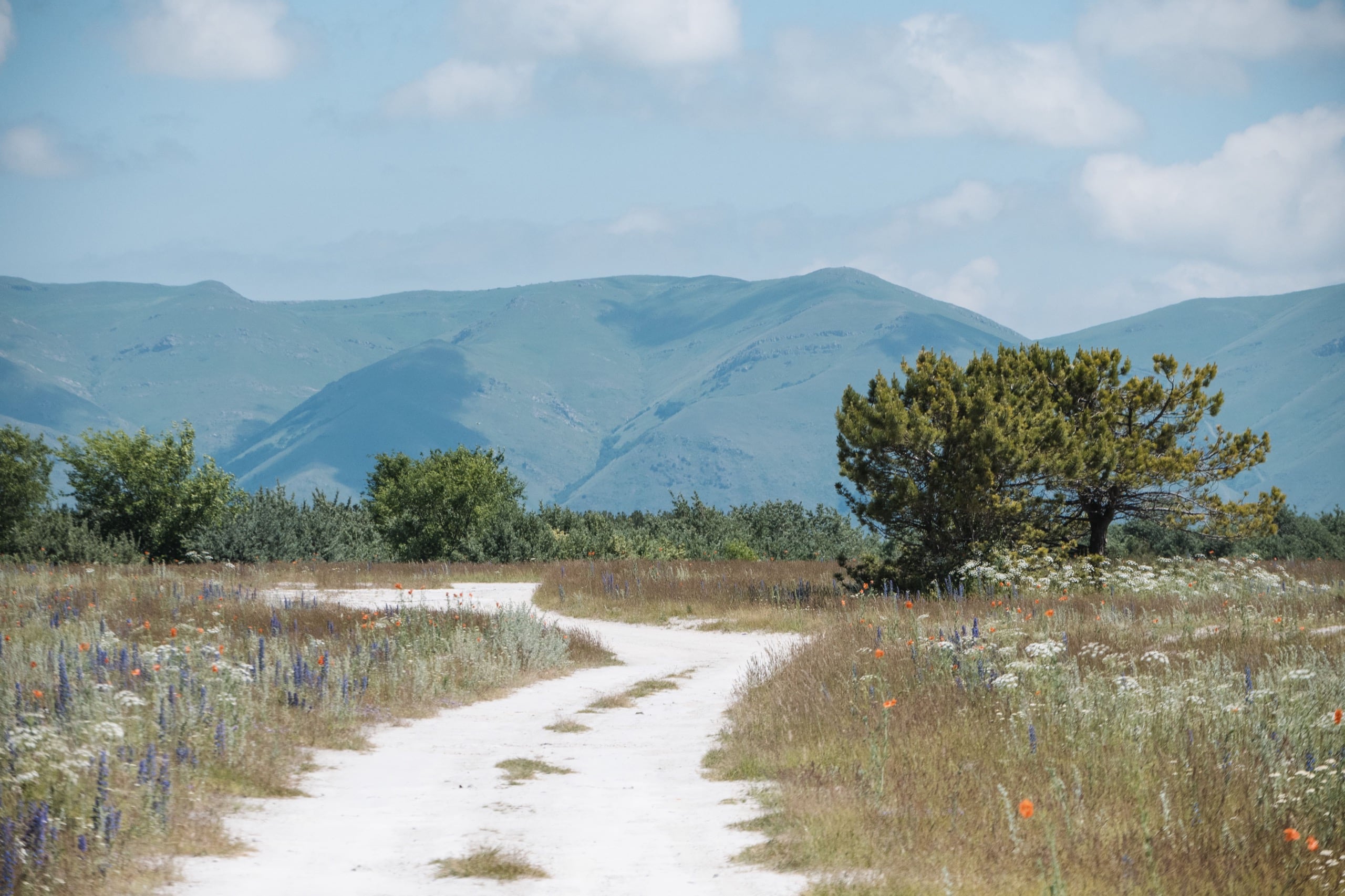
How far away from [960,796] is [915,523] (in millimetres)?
14164

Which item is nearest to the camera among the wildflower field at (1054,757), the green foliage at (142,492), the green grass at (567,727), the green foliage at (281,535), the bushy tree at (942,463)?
the wildflower field at (1054,757)

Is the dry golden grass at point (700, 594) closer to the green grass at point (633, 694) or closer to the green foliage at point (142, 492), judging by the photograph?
the green grass at point (633, 694)

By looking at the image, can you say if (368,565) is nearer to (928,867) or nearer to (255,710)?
(255,710)

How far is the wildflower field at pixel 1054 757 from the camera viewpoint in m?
5.82

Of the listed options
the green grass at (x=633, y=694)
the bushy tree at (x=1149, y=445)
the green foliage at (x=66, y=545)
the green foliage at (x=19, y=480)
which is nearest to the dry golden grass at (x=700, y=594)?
the green grass at (x=633, y=694)

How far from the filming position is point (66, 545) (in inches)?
1211

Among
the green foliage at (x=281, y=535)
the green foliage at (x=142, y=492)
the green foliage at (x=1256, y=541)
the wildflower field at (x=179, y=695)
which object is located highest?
the green foliage at (x=142, y=492)

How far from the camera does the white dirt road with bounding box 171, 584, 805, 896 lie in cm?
584

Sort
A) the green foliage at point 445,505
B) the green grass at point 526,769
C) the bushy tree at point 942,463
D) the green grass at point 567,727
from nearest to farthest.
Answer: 1. the green grass at point 526,769
2. the green grass at point 567,727
3. the bushy tree at point 942,463
4. the green foliage at point 445,505

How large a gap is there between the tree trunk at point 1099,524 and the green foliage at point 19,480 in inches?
1059

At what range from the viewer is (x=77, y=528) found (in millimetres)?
30594

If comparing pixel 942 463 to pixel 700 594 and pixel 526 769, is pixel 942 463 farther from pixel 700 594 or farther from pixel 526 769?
pixel 526 769

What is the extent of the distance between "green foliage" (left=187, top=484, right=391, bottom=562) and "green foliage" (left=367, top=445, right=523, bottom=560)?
1196 millimetres

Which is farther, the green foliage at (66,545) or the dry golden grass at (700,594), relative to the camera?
the green foliage at (66,545)
